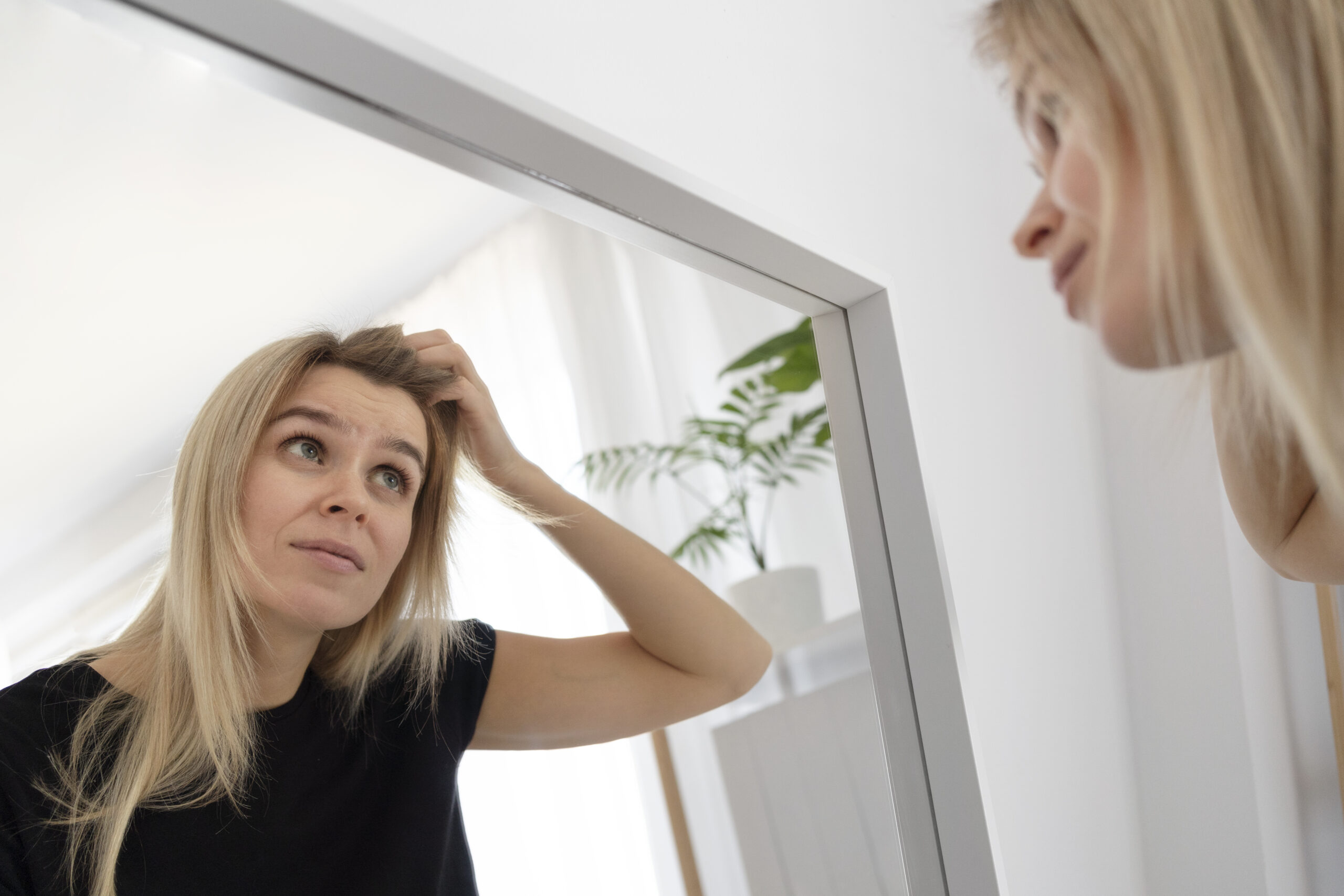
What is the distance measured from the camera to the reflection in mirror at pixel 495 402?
0.37m

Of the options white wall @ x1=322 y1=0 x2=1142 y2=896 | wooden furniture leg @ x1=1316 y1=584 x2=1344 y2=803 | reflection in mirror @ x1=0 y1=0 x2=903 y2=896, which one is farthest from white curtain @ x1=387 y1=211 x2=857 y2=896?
wooden furniture leg @ x1=1316 y1=584 x2=1344 y2=803

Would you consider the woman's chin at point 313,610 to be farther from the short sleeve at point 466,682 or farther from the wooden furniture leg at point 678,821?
the wooden furniture leg at point 678,821

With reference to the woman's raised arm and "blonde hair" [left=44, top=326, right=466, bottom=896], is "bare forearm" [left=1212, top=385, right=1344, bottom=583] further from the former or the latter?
"blonde hair" [left=44, top=326, right=466, bottom=896]

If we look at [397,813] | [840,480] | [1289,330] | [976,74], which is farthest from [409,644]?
[976,74]

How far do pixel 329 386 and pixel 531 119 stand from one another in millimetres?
183

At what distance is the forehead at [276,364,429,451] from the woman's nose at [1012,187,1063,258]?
36 cm

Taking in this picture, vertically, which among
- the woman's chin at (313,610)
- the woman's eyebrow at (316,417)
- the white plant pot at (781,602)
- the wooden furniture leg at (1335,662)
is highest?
the woman's eyebrow at (316,417)

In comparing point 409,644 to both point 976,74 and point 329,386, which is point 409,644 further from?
point 976,74

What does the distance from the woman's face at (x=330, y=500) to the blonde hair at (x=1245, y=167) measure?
0.38m

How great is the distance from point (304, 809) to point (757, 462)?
0.46 m

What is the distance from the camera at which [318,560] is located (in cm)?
47

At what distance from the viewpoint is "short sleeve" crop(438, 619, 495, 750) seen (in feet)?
1.83

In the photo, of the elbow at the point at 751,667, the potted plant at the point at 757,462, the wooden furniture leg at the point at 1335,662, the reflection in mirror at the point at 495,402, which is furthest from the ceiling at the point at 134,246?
the wooden furniture leg at the point at 1335,662

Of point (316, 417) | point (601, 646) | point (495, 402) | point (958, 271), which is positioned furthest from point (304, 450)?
point (958, 271)
